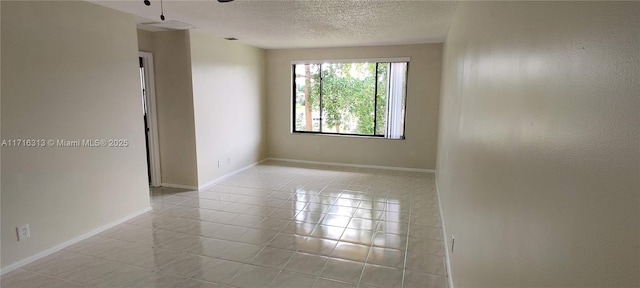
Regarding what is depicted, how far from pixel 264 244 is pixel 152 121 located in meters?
2.88

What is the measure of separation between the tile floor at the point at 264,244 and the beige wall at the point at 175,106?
0.34 m

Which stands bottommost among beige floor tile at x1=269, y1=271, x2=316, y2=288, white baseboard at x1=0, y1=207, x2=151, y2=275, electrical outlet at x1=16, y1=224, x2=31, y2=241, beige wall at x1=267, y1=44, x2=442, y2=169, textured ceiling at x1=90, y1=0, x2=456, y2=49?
beige floor tile at x1=269, y1=271, x2=316, y2=288

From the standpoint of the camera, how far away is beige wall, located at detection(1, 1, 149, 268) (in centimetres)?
262

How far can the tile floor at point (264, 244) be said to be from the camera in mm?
2525

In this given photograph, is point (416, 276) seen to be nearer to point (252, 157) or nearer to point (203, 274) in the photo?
point (203, 274)

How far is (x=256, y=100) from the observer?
640 cm

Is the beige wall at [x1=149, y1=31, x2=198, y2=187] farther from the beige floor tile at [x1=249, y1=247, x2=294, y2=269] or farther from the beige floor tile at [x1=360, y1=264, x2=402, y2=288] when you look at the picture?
the beige floor tile at [x1=360, y1=264, x2=402, y2=288]

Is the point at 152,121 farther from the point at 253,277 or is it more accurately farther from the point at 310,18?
the point at 253,277

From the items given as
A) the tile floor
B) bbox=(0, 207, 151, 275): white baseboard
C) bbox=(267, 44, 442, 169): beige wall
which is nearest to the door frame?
the tile floor

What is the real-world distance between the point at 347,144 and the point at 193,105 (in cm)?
300

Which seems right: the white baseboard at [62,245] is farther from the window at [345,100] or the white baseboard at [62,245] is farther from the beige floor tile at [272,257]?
the window at [345,100]

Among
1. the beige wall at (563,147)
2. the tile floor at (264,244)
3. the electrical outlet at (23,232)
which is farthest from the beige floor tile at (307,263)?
the electrical outlet at (23,232)

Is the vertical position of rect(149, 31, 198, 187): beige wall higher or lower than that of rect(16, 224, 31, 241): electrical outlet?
higher

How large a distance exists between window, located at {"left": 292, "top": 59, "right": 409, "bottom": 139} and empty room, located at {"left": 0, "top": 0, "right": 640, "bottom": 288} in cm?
4
